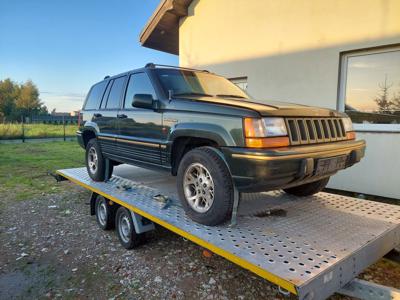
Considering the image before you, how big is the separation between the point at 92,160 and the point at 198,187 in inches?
116

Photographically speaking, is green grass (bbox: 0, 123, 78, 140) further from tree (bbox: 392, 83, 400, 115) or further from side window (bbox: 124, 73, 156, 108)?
tree (bbox: 392, 83, 400, 115)

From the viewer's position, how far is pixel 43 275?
3.42m

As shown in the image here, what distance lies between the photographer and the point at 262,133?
8.63ft

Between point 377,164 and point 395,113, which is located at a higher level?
point 395,113

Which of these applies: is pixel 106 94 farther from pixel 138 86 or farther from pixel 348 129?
pixel 348 129

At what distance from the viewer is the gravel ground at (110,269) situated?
3.08 m

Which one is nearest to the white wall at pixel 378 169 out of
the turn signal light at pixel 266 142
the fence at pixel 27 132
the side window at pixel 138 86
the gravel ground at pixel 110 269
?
the gravel ground at pixel 110 269

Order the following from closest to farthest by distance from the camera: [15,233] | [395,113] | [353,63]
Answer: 1. [15,233]
2. [395,113]
3. [353,63]

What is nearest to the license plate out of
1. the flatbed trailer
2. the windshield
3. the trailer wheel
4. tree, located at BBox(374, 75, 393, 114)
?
the flatbed trailer

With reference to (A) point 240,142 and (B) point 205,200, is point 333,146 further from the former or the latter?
(B) point 205,200

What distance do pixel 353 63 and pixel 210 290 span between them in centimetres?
503

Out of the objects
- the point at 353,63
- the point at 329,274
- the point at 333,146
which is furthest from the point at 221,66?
the point at 329,274

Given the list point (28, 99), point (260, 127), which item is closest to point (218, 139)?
point (260, 127)

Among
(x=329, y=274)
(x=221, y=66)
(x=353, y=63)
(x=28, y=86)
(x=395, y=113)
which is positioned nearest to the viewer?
(x=329, y=274)
